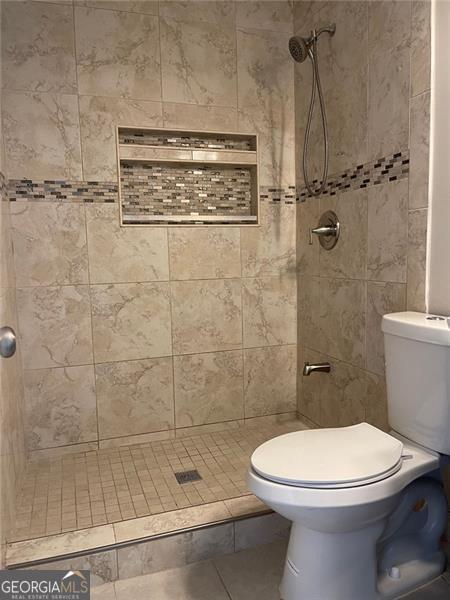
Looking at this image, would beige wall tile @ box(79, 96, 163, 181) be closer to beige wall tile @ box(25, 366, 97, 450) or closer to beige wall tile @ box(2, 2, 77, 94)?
beige wall tile @ box(2, 2, 77, 94)

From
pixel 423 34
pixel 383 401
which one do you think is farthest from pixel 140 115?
pixel 383 401

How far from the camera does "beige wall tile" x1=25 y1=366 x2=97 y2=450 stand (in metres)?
2.13

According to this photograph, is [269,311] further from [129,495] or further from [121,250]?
[129,495]

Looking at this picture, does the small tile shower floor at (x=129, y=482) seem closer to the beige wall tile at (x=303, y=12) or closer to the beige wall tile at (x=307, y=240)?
the beige wall tile at (x=307, y=240)

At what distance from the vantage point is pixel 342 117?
1953 millimetres

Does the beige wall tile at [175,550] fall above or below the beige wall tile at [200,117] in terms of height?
below

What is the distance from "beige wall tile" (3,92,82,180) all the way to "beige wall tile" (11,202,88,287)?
15cm

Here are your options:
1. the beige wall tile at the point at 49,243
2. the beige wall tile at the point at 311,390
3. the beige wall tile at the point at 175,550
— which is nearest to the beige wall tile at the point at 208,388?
the beige wall tile at the point at 311,390

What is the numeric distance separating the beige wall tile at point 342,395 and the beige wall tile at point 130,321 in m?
0.82

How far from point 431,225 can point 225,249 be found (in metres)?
1.08

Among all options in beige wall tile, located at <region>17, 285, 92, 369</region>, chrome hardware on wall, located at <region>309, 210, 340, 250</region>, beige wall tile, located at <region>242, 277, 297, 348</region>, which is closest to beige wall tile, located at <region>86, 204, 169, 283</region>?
beige wall tile, located at <region>17, 285, 92, 369</region>

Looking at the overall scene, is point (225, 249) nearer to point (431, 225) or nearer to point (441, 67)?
point (431, 225)

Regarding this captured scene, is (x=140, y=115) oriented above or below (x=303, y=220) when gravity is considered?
above

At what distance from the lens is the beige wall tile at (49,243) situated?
6.69 ft
